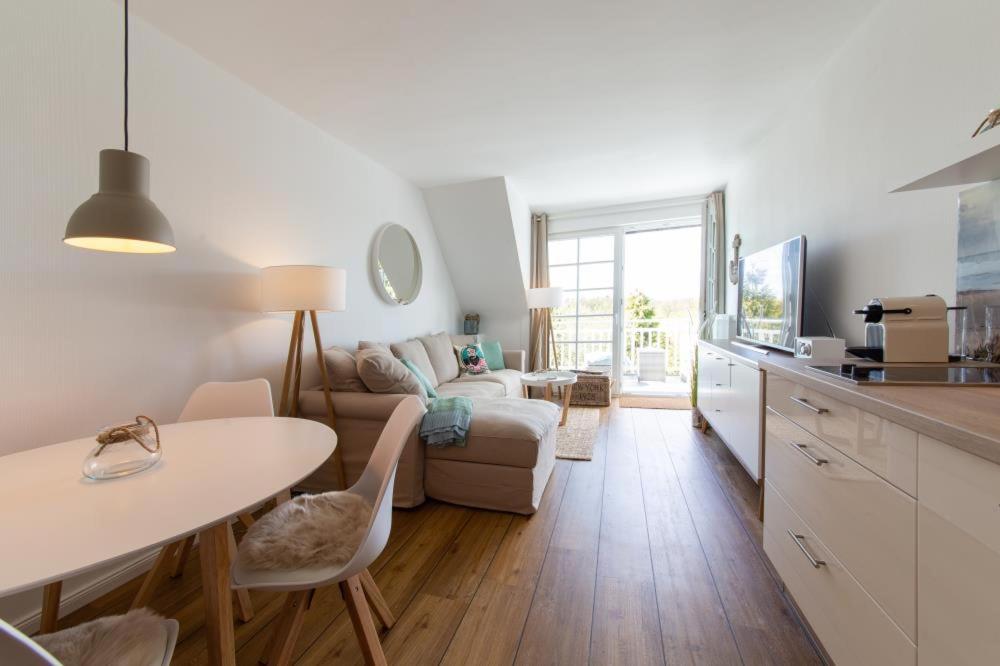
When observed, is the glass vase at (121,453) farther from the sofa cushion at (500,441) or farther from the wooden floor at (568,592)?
the sofa cushion at (500,441)

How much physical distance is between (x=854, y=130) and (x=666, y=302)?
415 centimetres

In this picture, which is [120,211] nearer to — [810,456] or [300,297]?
[300,297]

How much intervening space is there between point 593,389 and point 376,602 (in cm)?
360

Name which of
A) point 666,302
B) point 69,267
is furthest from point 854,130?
point 666,302

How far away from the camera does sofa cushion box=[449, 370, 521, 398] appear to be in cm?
377

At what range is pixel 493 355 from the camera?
452cm

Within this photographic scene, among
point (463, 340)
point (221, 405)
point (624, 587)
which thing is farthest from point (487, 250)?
point (624, 587)

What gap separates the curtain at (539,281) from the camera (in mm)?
5008

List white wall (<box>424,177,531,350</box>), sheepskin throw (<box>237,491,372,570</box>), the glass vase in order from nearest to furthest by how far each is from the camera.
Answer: the glass vase, sheepskin throw (<box>237,491,372,570</box>), white wall (<box>424,177,531,350</box>)

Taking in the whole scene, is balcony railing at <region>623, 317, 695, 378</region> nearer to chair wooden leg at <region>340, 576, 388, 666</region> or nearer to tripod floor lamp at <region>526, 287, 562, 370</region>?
tripod floor lamp at <region>526, 287, 562, 370</region>

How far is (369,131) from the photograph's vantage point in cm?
282

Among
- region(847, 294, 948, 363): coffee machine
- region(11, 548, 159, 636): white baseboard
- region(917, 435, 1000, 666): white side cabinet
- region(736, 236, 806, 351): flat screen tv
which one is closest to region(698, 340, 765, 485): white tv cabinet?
region(736, 236, 806, 351): flat screen tv

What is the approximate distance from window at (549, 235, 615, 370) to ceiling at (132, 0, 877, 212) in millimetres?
1857

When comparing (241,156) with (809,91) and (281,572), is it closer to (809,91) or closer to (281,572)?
(281,572)
